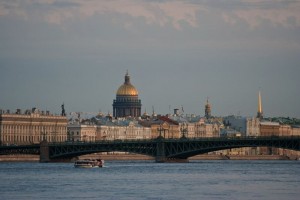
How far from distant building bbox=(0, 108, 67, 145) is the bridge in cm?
2470

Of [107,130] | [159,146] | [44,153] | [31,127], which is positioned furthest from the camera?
[107,130]

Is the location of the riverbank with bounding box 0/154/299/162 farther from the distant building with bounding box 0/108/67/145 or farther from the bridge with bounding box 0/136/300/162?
the bridge with bounding box 0/136/300/162

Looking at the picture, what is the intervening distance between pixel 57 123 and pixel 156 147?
1694 inches

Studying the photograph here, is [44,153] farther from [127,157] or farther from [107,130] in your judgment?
[107,130]

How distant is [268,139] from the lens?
4434 inches

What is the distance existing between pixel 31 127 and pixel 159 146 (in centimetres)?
3774

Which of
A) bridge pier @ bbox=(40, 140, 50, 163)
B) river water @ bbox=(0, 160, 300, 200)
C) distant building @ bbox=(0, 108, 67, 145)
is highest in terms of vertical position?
distant building @ bbox=(0, 108, 67, 145)

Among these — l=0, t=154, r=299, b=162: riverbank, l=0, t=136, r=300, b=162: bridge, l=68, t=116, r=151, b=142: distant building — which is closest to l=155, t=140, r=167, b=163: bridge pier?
l=0, t=136, r=300, b=162: bridge

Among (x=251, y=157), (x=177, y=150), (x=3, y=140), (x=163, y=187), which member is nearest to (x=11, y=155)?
(x=3, y=140)

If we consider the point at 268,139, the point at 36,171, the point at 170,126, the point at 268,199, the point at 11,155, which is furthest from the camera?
the point at 170,126

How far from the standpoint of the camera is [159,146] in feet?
391

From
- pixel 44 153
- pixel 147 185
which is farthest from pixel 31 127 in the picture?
pixel 147 185

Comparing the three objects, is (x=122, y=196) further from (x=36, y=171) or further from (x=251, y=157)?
(x=251, y=157)

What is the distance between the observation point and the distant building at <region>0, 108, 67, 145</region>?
5915 inches
